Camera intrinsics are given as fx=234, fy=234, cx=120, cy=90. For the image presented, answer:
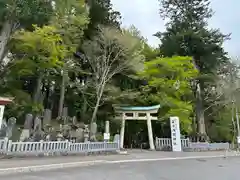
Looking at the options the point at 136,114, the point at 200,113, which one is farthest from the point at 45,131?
the point at 200,113

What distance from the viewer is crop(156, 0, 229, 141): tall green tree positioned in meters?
20.4

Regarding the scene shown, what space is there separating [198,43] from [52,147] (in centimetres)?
1600

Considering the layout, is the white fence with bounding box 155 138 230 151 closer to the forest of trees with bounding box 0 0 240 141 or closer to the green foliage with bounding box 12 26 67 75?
the forest of trees with bounding box 0 0 240 141

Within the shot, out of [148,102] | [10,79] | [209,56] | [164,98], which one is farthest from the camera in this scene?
[209,56]

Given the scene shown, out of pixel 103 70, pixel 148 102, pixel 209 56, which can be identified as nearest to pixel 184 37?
pixel 209 56

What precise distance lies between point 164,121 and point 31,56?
978 centimetres

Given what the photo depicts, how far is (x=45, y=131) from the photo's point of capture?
1128 centimetres

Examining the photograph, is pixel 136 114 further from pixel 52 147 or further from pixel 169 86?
pixel 52 147

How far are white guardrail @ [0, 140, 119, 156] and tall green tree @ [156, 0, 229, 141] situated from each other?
10639mm

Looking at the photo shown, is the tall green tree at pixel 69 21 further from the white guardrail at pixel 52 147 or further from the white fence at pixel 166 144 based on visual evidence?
the white fence at pixel 166 144

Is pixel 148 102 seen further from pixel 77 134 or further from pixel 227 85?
pixel 227 85

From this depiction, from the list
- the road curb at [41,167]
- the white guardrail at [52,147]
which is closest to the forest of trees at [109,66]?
the white guardrail at [52,147]

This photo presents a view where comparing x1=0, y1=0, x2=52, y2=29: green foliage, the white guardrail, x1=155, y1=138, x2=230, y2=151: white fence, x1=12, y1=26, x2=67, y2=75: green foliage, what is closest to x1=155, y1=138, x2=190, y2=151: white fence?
x1=155, y1=138, x2=230, y2=151: white fence

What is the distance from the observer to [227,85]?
2138cm
